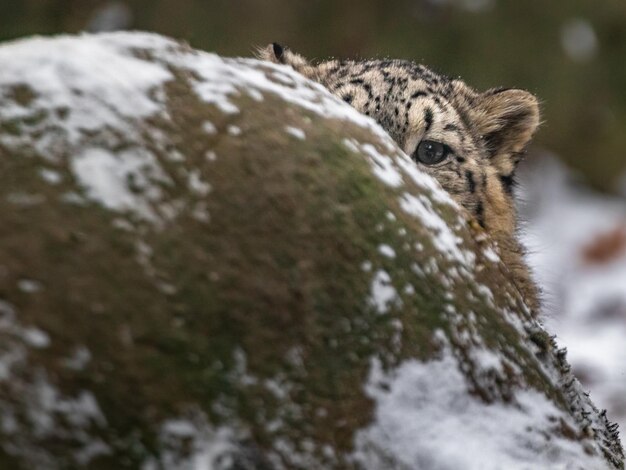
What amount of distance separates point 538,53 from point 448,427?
29.2ft

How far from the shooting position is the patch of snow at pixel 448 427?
227cm

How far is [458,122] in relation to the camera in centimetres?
468

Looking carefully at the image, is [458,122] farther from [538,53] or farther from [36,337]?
[538,53]

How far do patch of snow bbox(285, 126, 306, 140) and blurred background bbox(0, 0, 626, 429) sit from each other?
6363 millimetres

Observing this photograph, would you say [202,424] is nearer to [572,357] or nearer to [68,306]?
[68,306]

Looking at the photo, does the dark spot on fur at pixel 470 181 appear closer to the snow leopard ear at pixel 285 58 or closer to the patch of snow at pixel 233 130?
the snow leopard ear at pixel 285 58

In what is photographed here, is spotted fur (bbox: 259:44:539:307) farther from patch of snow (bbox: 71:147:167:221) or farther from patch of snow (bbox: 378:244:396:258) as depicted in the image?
patch of snow (bbox: 71:147:167:221)

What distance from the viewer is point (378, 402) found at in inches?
89.3

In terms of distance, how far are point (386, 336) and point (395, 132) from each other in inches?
83.2

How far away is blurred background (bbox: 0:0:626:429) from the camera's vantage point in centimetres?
935

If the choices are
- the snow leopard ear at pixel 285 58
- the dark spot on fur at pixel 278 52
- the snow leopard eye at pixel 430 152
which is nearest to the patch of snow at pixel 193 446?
the snow leopard eye at pixel 430 152

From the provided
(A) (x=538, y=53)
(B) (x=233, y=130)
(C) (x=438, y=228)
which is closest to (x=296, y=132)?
(B) (x=233, y=130)

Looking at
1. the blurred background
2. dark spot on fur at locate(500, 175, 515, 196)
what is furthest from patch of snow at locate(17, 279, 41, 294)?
the blurred background

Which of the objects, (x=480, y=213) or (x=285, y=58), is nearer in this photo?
(x=480, y=213)
